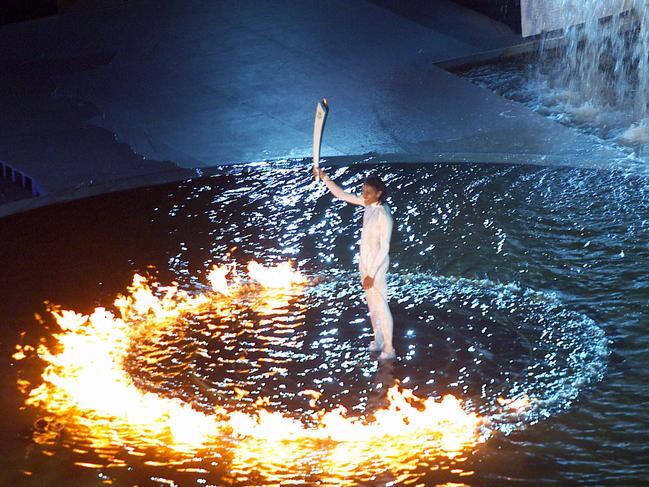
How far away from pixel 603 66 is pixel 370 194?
1038cm

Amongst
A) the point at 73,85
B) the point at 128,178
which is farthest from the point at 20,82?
the point at 128,178

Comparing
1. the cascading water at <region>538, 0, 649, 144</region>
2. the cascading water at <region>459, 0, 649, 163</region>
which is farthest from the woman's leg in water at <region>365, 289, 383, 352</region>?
the cascading water at <region>538, 0, 649, 144</region>

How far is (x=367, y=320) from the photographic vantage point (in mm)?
9359

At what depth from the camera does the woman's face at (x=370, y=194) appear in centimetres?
826

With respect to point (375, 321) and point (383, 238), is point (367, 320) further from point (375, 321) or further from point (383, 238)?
point (383, 238)

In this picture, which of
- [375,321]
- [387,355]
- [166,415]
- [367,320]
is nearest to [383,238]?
[375,321]

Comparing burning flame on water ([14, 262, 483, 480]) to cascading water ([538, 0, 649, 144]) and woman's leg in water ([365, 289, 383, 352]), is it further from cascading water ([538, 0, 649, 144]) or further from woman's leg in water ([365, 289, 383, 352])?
cascading water ([538, 0, 649, 144])

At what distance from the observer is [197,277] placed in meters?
10.6

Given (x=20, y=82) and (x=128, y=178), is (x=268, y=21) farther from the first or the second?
(x=128, y=178)

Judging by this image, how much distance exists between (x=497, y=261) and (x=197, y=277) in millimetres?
3035

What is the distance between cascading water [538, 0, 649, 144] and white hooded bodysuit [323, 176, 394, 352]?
22.5ft

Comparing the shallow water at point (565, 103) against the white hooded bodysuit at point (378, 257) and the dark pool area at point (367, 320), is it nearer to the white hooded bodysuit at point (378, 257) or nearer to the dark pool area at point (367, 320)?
the dark pool area at point (367, 320)

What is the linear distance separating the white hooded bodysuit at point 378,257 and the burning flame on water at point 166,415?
0.66 m

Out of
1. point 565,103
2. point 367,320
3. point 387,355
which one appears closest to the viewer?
point 387,355
